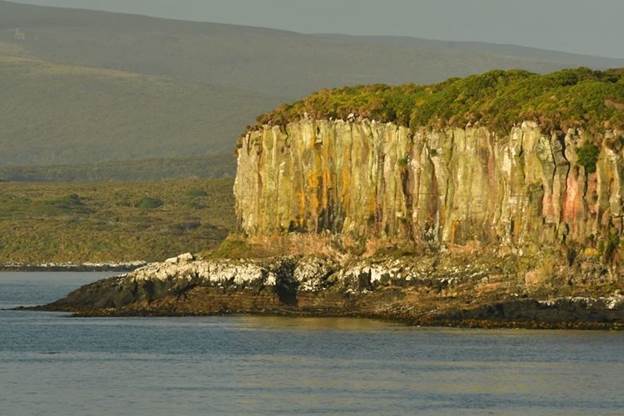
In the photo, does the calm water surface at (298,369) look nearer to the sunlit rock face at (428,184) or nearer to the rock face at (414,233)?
the rock face at (414,233)

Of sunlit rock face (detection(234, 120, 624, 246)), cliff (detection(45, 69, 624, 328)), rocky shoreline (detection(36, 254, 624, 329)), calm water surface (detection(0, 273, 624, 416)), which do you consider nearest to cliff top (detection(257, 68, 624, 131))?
cliff (detection(45, 69, 624, 328))

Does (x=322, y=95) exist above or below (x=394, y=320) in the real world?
above

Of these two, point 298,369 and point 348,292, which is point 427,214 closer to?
point 348,292

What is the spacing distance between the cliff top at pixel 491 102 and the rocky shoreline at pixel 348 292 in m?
7.27

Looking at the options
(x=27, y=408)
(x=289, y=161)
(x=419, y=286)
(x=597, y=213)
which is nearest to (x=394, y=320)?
(x=419, y=286)

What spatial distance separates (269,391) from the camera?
237 feet

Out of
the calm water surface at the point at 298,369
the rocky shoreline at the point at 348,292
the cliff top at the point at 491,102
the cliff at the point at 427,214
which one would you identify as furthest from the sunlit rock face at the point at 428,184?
the calm water surface at the point at 298,369

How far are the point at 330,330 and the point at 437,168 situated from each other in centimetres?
1638

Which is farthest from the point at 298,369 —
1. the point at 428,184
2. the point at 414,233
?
the point at 428,184

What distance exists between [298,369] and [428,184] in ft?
108

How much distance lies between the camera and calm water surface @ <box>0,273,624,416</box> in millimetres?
67875

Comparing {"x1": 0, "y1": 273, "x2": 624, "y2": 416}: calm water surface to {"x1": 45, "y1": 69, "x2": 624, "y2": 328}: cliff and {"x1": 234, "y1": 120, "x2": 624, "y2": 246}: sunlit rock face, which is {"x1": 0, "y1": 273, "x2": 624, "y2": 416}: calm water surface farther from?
{"x1": 234, "y1": 120, "x2": 624, "y2": 246}: sunlit rock face

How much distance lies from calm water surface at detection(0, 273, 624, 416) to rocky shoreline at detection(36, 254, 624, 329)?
11.2 feet

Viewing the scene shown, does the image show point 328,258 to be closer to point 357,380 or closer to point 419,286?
point 419,286
